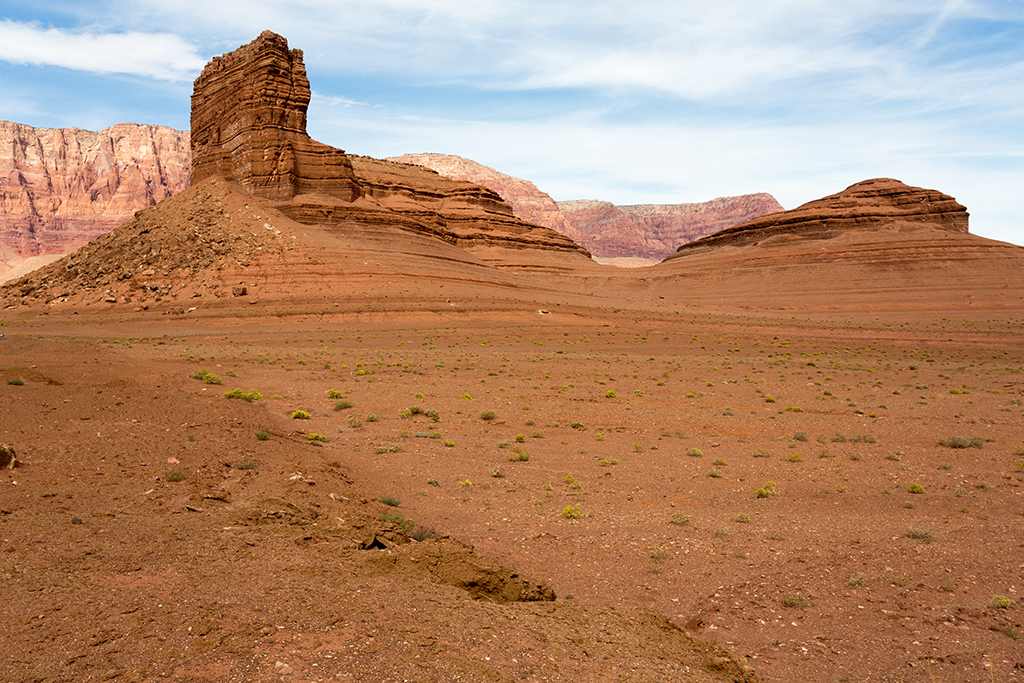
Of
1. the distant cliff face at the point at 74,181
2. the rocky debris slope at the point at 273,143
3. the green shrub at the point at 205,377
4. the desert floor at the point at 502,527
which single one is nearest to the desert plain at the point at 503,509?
the desert floor at the point at 502,527

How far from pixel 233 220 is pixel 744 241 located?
214ft

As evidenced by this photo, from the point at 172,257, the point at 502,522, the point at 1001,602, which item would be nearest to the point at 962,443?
the point at 1001,602

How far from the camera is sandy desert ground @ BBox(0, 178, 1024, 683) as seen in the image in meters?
5.17

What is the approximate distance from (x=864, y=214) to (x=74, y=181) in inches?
7225

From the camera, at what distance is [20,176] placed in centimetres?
15075

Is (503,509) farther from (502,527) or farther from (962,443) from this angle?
(962,443)

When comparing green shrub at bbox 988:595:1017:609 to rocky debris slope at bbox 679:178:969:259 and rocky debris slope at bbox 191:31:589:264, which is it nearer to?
rocky debris slope at bbox 191:31:589:264

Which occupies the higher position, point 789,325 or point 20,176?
point 20,176

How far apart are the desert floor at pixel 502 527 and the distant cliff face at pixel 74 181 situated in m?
163

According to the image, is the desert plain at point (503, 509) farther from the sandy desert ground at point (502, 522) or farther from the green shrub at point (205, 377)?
the green shrub at point (205, 377)

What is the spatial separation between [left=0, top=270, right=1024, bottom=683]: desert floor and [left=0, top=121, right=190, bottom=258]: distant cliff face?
163 metres

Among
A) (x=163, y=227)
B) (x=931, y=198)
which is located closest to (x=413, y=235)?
(x=163, y=227)

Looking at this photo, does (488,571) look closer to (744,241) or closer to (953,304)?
(953,304)

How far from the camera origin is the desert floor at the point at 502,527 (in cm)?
512
